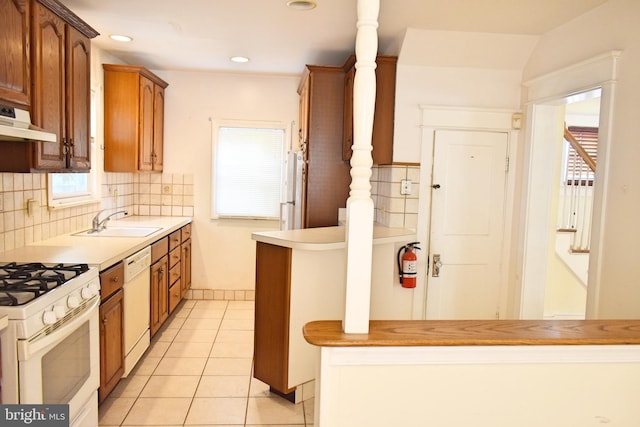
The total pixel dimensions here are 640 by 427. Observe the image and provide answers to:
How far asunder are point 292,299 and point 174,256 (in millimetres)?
1870

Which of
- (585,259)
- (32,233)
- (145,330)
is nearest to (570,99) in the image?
(585,259)

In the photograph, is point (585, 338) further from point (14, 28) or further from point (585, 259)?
point (585, 259)

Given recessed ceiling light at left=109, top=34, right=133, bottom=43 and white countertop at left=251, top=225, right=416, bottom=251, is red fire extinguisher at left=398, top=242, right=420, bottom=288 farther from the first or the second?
recessed ceiling light at left=109, top=34, right=133, bottom=43

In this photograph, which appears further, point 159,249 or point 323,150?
point 323,150

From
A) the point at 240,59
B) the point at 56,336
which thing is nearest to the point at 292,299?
the point at 56,336

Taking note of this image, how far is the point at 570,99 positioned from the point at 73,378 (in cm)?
314

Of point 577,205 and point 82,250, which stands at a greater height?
point 577,205

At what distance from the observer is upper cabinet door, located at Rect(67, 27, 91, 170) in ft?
8.92

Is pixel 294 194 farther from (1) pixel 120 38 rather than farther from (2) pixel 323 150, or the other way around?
(1) pixel 120 38

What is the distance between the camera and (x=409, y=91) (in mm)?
3408

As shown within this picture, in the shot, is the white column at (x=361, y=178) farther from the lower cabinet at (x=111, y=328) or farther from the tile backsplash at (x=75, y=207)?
the tile backsplash at (x=75, y=207)

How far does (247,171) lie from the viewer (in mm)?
5051

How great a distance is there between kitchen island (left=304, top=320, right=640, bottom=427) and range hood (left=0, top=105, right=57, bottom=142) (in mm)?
1492

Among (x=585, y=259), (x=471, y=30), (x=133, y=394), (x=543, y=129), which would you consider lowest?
(x=133, y=394)
